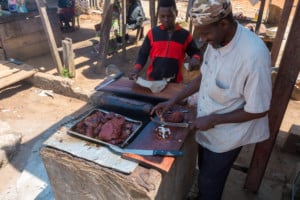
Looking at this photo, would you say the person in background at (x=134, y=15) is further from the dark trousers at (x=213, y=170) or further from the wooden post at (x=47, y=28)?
the dark trousers at (x=213, y=170)

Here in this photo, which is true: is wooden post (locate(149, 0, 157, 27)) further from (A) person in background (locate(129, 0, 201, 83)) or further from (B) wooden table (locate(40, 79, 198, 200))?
(B) wooden table (locate(40, 79, 198, 200))

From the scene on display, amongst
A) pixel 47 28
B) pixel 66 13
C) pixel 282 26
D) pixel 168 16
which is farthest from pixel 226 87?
pixel 66 13

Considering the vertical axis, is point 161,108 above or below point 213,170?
above

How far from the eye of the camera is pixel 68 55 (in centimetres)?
564

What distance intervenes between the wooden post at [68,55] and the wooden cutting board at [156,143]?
4060 millimetres

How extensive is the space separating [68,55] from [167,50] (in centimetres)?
327

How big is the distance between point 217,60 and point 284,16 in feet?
9.16

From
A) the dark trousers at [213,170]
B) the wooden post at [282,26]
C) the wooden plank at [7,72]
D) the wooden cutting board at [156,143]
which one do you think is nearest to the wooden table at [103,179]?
the wooden cutting board at [156,143]

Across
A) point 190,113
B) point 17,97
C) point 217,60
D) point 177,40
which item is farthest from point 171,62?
point 17,97

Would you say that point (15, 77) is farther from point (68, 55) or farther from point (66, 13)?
point (66, 13)

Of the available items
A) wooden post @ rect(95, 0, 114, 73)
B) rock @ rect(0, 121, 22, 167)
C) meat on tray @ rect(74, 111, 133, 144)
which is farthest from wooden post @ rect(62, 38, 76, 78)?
meat on tray @ rect(74, 111, 133, 144)

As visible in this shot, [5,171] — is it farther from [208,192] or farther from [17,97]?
[208,192]

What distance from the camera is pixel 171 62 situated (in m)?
3.10

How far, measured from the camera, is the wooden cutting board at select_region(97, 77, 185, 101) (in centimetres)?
235
